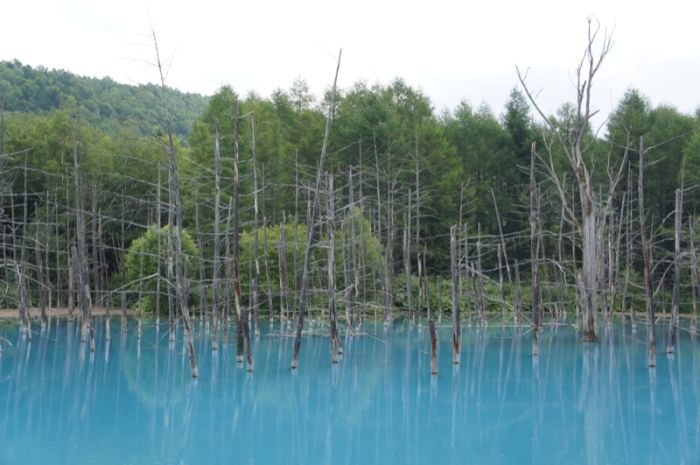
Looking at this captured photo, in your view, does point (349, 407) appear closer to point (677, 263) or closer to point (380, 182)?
point (677, 263)

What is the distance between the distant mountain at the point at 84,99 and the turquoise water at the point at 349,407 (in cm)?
2749

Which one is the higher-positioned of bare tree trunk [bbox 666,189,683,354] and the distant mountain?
the distant mountain

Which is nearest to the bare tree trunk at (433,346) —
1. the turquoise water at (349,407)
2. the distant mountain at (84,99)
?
the turquoise water at (349,407)

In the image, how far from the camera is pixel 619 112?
36.1 m

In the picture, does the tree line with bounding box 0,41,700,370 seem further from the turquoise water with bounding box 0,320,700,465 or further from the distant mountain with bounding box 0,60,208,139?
the turquoise water with bounding box 0,320,700,465

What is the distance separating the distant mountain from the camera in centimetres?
4356

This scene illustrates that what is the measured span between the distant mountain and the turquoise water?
27.5 meters

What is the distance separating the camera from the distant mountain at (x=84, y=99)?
143 ft

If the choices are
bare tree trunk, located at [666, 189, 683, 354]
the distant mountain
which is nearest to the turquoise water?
bare tree trunk, located at [666, 189, 683, 354]

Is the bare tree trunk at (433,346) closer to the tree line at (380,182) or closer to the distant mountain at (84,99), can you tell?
the tree line at (380,182)

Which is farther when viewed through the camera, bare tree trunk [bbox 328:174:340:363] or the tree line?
the tree line

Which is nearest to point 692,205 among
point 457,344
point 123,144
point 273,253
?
point 273,253

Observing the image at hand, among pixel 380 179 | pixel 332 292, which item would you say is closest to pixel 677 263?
pixel 332 292

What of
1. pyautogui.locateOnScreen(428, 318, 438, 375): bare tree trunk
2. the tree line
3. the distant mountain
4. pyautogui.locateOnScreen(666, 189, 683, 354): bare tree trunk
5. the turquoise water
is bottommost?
the turquoise water
